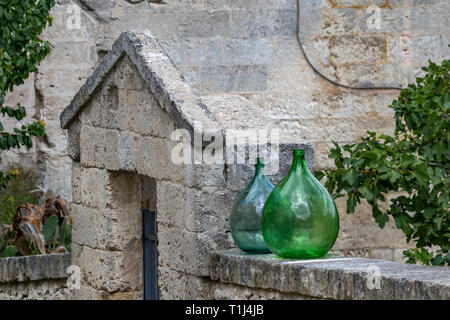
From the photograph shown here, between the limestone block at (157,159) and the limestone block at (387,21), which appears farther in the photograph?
the limestone block at (387,21)

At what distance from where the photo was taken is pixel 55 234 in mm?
6938

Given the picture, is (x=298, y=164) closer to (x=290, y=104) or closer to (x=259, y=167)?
(x=259, y=167)

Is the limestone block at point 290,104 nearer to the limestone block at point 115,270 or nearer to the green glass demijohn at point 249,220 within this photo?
the limestone block at point 115,270

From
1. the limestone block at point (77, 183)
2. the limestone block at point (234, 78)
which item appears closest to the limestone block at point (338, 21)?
the limestone block at point (234, 78)

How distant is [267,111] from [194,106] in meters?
3.77

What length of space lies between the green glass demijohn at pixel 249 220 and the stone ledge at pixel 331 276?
6 cm

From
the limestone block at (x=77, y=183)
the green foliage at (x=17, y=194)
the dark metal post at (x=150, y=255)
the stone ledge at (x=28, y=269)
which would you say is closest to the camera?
the dark metal post at (x=150, y=255)

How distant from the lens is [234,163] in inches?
170

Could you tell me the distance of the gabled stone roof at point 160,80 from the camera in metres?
4.32

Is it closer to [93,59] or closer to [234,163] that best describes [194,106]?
[234,163]

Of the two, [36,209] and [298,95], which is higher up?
[298,95]

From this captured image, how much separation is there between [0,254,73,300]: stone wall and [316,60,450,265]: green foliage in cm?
179

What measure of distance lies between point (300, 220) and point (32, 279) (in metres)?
2.87

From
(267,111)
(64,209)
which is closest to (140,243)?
(64,209)
